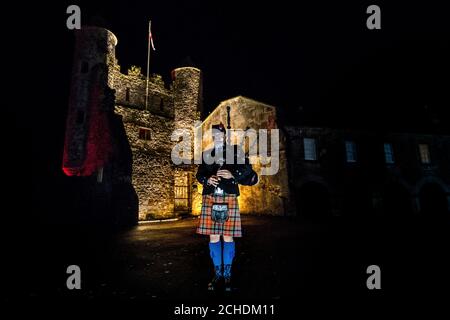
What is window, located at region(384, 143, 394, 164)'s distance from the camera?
1881 cm

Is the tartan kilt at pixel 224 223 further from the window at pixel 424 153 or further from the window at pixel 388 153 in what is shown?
the window at pixel 424 153

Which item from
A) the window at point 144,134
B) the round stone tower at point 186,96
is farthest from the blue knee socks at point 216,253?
the round stone tower at point 186,96

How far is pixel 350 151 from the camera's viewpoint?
1797 cm

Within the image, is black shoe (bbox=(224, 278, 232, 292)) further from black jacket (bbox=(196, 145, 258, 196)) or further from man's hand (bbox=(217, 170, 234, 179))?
man's hand (bbox=(217, 170, 234, 179))

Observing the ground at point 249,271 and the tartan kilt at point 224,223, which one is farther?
the tartan kilt at point 224,223

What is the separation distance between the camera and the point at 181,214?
2033cm

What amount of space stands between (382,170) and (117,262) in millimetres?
19317

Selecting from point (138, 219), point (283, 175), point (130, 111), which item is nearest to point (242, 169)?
point (283, 175)

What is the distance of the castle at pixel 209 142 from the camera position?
16.7 meters

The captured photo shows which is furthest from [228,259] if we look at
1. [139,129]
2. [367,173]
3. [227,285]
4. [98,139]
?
[139,129]

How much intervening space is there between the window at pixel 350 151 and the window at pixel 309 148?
108 inches

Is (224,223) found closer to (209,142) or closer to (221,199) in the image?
(221,199)

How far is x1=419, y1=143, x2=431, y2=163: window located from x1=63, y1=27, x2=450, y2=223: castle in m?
0.07

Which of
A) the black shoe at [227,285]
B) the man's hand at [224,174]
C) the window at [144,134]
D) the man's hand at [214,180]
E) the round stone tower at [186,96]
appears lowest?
the black shoe at [227,285]
